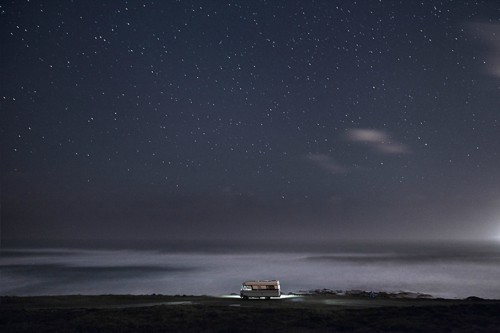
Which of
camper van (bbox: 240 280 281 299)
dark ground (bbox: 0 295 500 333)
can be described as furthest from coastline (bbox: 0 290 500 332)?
camper van (bbox: 240 280 281 299)

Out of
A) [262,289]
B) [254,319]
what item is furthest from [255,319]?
[262,289]

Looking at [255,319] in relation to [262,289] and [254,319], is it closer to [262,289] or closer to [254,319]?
[254,319]

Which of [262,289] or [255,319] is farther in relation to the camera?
[262,289]

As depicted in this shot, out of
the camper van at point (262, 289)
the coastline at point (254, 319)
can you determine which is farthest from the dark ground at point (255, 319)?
the camper van at point (262, 289)

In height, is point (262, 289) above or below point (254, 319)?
above

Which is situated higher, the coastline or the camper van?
Answer: the camper van

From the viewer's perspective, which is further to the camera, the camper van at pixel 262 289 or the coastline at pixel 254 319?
the camper van at pixel 262 289

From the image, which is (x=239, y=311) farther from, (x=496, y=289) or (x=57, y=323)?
(x=496, y=289)

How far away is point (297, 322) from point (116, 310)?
10719 millimetres

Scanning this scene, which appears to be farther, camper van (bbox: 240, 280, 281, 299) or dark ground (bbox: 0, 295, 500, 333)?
camper van (bbox: 240, 280, 281, 299)

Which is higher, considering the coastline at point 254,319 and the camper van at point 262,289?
the camper van at point 262,289

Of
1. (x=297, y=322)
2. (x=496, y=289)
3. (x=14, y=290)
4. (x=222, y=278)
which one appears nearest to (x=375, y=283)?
(x=496, y=289)

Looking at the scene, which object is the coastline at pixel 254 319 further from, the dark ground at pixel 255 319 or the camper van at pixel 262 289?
the camper van at pixel 262 289

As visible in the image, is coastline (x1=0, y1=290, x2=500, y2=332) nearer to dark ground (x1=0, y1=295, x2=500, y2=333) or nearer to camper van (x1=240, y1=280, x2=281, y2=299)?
dark ground (x1=0, y1=295, x2=500, y2=333)
